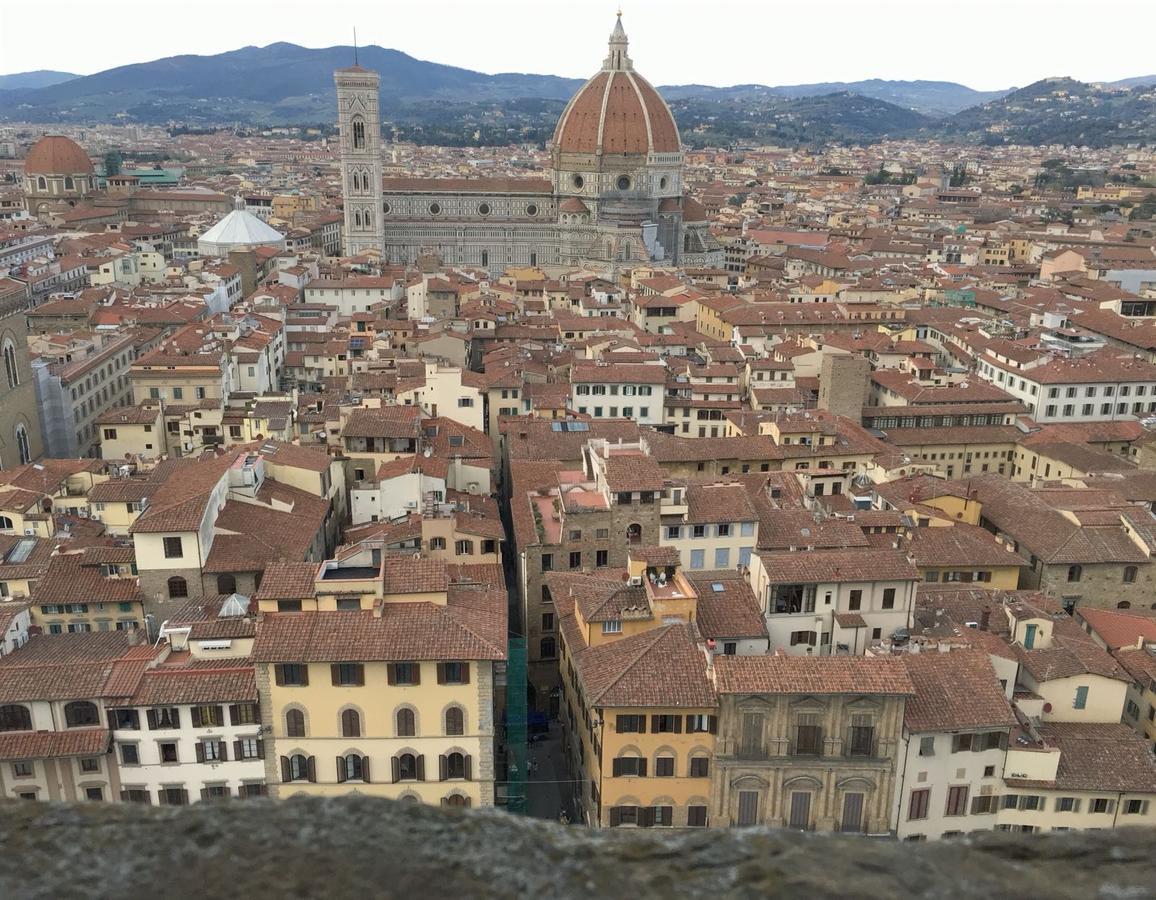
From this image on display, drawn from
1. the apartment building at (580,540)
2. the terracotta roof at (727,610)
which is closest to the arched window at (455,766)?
the terracotta roof at (727,610)

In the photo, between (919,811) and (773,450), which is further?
(773,450)

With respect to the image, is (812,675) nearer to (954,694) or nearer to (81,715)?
(954,694)

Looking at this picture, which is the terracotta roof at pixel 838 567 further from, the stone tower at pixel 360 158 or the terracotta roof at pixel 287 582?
the stone tower at pixel 360 158

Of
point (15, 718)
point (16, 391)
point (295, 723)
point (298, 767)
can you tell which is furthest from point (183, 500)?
point (16, 391)

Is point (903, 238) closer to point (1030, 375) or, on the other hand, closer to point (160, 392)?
point (1030, 375)

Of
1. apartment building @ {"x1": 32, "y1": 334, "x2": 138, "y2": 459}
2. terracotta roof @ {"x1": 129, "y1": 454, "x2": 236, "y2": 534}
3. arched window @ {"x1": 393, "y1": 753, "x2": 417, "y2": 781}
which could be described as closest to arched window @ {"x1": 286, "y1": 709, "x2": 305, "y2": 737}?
arched window @ {"x1": 393, "y1": 753, "x2": 417, "y2": 781}

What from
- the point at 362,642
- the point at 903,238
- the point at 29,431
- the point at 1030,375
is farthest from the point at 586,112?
the point at 362,642

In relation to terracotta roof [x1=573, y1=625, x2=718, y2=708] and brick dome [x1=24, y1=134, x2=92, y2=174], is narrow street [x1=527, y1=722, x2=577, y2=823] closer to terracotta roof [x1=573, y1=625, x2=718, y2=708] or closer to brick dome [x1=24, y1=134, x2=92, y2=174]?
terracotta roof [x1=573, y1=625, x2=718, y2=708]
